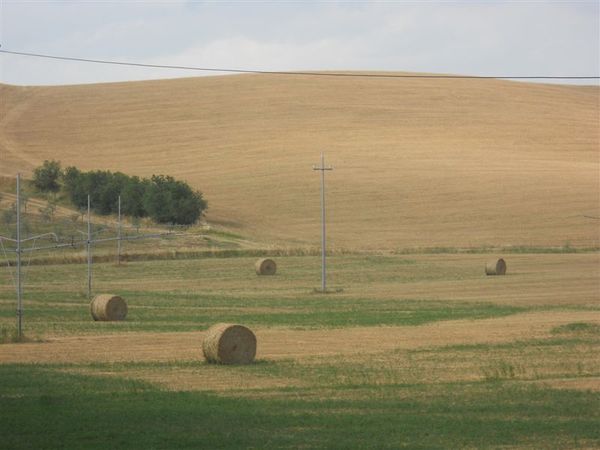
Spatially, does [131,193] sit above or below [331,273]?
above

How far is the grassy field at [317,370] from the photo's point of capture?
15.3 m

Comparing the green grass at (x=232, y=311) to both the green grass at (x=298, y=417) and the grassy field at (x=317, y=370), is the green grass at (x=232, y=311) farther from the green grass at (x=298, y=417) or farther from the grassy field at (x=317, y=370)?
the green grass at (x=298, y=417)

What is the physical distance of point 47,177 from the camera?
282 feet

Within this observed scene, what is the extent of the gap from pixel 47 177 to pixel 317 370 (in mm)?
66568

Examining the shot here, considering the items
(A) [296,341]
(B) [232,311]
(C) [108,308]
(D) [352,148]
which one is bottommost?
(A) [296,341]

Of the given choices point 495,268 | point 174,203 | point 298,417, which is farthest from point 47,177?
point 298,417

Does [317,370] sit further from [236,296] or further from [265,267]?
[265,267]

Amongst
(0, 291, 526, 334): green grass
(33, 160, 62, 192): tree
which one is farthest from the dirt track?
(33, 160, 62, 192): tree

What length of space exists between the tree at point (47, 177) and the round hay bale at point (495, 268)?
43.6 meters

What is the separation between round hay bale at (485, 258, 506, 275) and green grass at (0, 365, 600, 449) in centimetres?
3268

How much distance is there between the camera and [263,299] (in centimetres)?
4300

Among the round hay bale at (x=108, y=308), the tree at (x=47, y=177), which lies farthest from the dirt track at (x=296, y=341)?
the tree at (x=47, y=177)

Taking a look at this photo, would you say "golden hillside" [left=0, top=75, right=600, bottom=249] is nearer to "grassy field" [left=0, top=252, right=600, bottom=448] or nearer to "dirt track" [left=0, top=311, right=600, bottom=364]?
"grassy field" [left=0, top=252, right=600, bottom=448]

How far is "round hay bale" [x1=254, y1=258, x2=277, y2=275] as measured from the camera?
2146 inches
